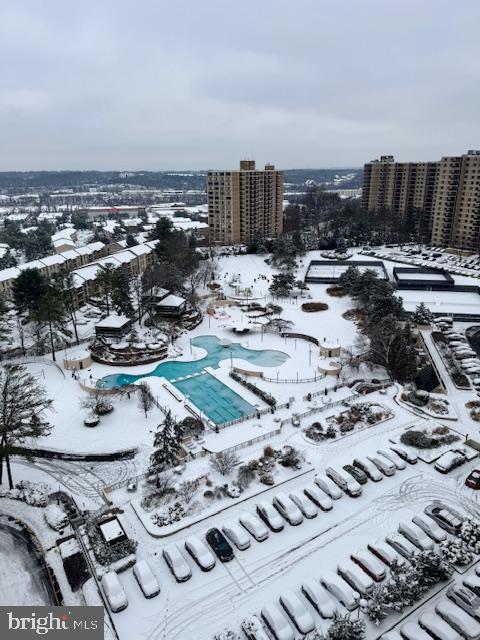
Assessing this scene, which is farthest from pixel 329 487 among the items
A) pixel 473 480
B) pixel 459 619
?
pixel 473 480

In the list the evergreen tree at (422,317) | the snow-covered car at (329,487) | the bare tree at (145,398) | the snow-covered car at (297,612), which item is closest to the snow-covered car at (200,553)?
the snow-covered car at (297,612)

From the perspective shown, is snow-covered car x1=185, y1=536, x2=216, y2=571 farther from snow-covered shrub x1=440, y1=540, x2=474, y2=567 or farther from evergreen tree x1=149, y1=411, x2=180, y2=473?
snow-covered shrub x1=440, y1=540, x2=474, y2=567

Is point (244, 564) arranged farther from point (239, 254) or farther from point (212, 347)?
point (239, 254)

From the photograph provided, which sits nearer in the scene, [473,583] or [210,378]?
[473,583]

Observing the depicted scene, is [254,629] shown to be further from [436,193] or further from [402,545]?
[436,193]

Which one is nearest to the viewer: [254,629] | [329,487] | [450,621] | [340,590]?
[254,629]

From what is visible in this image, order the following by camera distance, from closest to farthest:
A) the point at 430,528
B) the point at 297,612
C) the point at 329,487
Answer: the point at 297,612 < the point at 430,528 < the point at 329,487

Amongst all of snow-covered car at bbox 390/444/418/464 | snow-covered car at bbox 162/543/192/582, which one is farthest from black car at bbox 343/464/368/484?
snow-covered car at bbox 162/543/192/582
